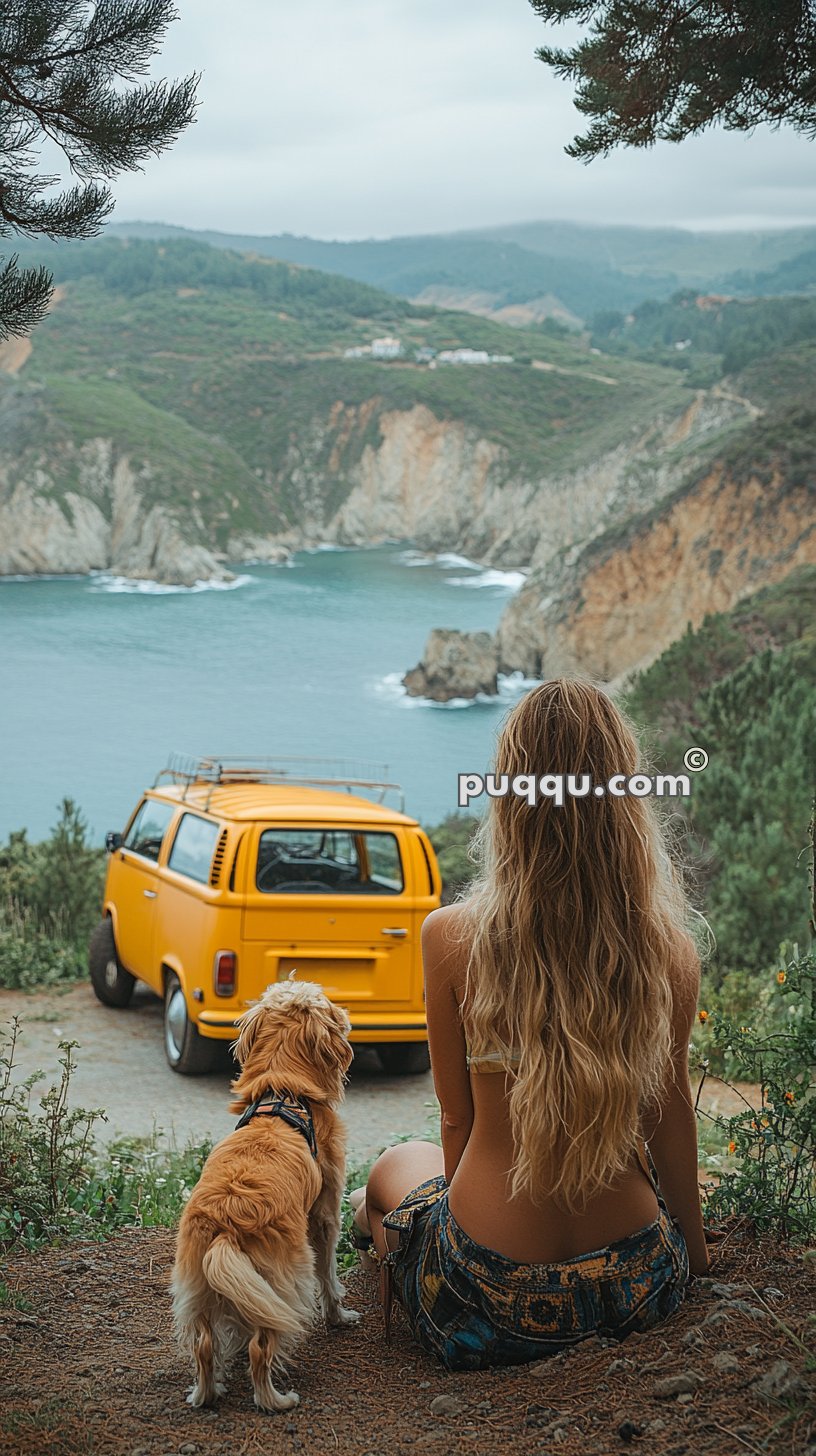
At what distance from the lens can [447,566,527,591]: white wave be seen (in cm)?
8906

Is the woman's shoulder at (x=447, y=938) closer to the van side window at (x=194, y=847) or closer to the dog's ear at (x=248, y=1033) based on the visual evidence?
the dog's ear at (x=248, y=1033)

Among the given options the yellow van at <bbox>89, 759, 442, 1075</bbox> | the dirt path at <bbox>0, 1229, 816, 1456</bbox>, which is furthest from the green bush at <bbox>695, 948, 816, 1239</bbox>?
the yellow van at <bbox>89, 759, 442, 1075</bbox>

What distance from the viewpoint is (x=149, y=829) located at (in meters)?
8.88

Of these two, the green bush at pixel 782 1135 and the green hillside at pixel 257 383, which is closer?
the green bush at pixel 782 1135

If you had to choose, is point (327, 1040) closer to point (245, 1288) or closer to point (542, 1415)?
point (245, 1288)

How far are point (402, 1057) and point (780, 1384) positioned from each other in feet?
19.3

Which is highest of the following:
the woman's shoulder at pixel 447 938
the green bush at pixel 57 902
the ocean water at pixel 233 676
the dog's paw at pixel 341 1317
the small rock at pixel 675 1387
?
the woman's shoulder at pixel 447 938

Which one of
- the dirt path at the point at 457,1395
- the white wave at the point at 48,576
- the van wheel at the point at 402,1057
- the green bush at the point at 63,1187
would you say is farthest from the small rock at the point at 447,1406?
the white wave at the point at 48,576

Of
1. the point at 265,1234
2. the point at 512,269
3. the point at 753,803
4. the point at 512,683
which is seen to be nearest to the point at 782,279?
the point at 512,269

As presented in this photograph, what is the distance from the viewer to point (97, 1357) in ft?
10.3

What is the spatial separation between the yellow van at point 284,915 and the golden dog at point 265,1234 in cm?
387

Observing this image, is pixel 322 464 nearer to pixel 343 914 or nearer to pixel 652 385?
pixel 652 385

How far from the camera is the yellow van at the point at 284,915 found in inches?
287

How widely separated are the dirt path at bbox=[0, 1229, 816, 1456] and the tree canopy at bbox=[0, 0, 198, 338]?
3.00 metres
